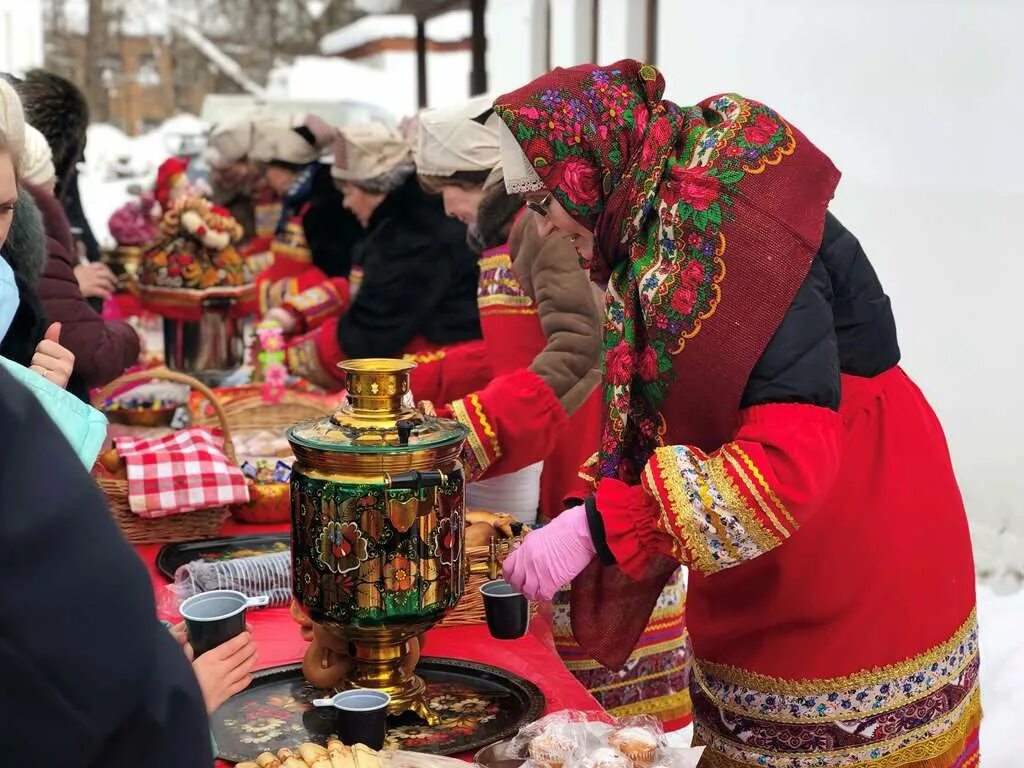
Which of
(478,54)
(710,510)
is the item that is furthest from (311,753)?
(478,54)

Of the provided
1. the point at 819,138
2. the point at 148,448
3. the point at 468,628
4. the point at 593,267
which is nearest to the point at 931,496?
the point at 593,267

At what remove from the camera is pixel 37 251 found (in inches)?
93.0

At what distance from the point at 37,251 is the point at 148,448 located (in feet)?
1.43

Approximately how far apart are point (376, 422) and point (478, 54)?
937 centimetres

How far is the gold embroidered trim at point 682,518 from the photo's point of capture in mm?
1451

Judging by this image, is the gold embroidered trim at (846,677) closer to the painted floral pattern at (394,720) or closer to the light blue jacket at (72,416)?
the painted floral pattern at (394,720)

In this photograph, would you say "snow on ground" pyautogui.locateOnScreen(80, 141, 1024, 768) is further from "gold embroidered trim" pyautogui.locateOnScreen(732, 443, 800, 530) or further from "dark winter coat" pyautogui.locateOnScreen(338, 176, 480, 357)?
"dark winter coat" pyautogui.locateOnScreen(338, 176, 480, 357)

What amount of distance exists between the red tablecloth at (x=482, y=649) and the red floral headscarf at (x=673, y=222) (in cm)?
29

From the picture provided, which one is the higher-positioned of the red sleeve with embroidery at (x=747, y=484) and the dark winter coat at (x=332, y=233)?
the red sleeve with embroidery at (x=747, y=484)

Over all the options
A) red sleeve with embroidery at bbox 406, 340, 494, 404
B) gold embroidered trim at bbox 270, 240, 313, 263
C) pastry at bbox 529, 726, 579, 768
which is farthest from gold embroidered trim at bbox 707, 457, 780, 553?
gold embroidered trim at bbox 270, 240, 313, 263

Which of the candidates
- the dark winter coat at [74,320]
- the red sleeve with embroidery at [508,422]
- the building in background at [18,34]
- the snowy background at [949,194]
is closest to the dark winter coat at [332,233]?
the snowy background at [949,194]

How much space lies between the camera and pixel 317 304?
15.7 ft

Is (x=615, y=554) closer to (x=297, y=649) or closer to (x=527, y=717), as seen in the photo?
(x=527, y=717)

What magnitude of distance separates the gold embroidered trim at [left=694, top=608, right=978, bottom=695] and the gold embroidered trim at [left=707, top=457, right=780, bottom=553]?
0.32m
